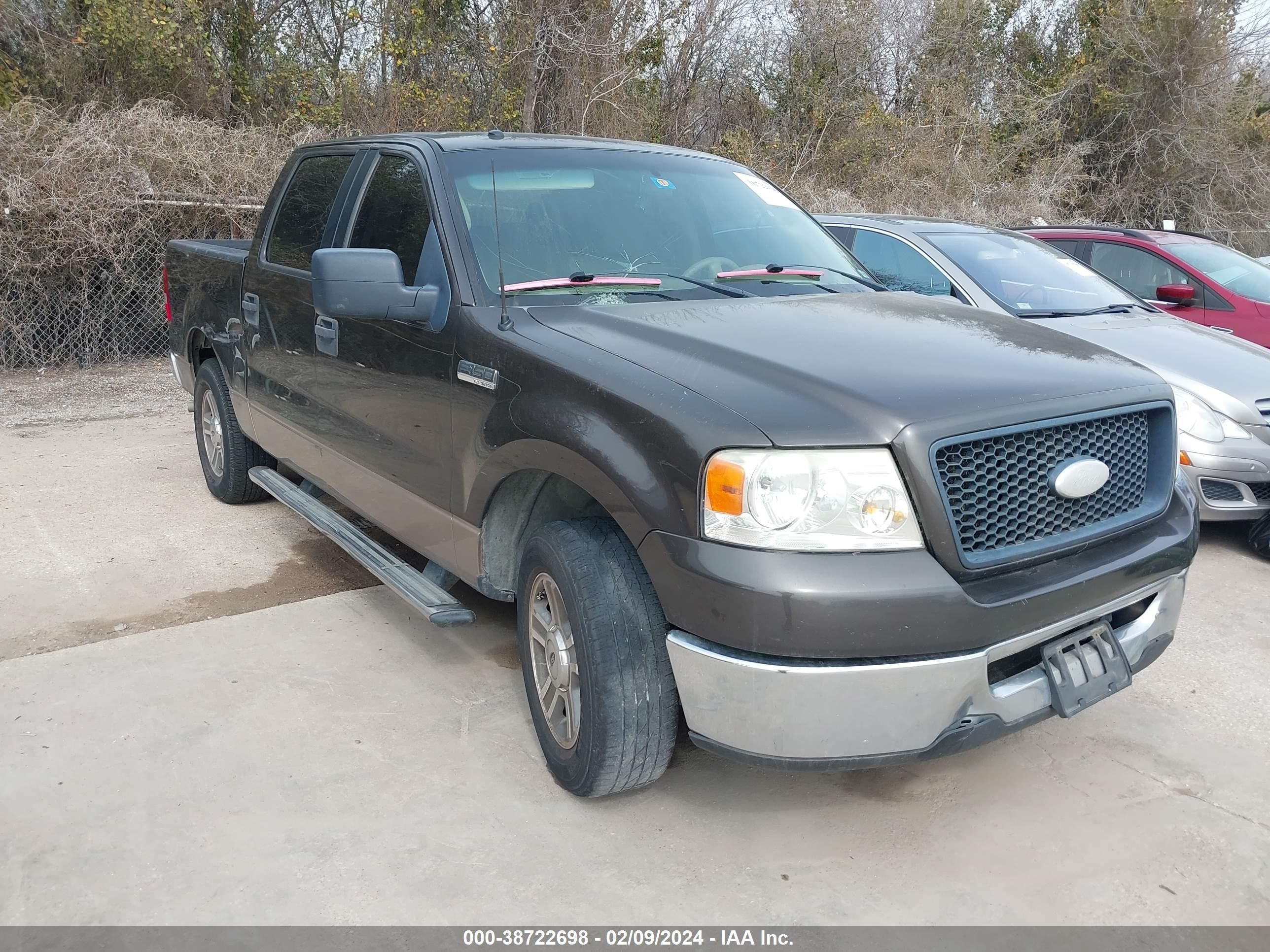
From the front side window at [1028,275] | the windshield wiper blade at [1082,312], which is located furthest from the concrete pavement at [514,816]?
the front side window at [1028,275]

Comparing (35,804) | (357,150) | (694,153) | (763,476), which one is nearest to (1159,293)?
(694,153)

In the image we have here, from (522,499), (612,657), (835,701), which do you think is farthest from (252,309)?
(835,701)

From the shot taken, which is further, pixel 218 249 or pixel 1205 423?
Answer: pixel 218 249

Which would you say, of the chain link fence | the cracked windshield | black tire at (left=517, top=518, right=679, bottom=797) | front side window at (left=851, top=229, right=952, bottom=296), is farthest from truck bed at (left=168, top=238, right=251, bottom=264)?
the chain link fence

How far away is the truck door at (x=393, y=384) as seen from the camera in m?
3.53

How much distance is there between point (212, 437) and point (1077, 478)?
4.74 meters

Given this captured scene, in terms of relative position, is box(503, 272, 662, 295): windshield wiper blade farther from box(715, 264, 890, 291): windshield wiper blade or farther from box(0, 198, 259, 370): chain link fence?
box(0, 198, 259, 370): chain link fence

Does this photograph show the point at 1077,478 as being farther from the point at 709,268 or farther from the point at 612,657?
the point at 709,268

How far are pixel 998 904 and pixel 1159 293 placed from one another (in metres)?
5.98

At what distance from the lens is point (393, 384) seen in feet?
12.3

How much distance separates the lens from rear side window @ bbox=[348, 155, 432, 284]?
12.3 ft

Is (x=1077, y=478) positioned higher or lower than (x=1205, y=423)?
higher

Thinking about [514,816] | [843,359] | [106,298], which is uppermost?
[843,359]

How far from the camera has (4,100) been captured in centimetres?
1120
